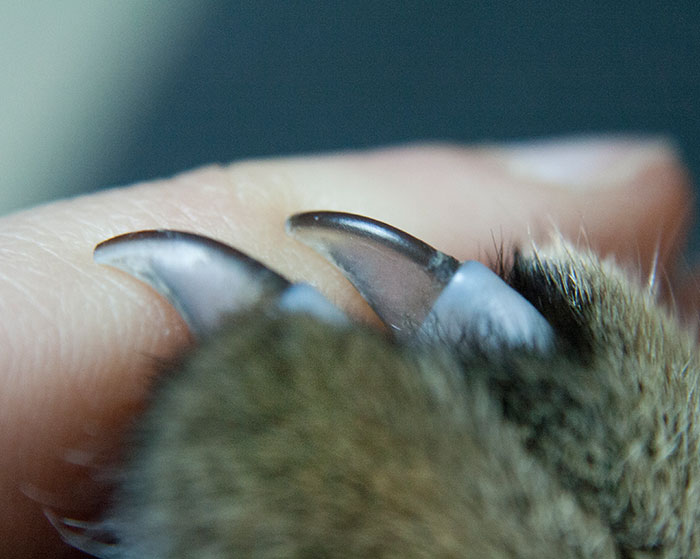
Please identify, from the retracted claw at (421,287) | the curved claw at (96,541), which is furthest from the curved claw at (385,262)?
the curved claw at (96,541)

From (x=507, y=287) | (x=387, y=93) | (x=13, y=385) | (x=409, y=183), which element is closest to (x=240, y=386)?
(x=507, y=287)

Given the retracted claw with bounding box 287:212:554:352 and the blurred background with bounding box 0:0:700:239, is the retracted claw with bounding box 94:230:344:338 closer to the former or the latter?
the retracted claw with bounding box 287:212:554:352

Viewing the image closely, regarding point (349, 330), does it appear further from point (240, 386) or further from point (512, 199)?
point (512, 199)

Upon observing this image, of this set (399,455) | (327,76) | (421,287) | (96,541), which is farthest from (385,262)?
(327,76)

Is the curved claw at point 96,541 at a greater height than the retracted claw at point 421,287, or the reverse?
the retracted claw at point 421,287

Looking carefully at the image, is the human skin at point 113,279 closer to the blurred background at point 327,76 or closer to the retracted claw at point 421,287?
the retracted claw at point 421,287

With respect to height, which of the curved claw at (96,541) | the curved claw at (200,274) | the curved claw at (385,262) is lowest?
the curved claw at (96,541)

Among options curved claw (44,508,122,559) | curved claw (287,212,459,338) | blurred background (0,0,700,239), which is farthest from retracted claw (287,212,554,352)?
blurred background (0,0,700,239)
